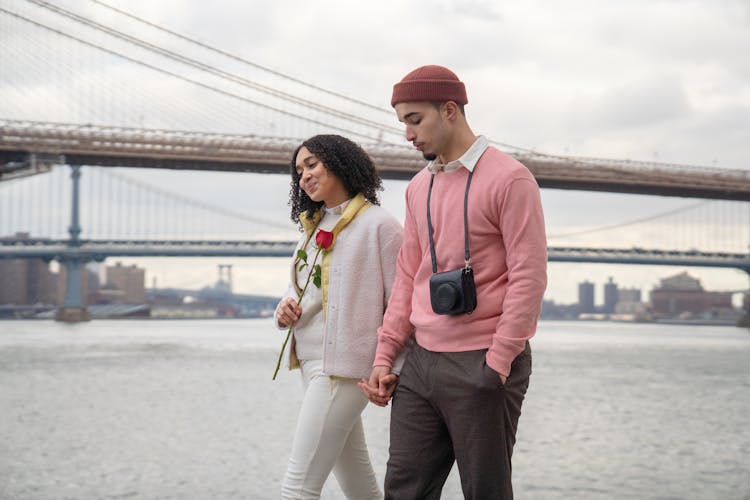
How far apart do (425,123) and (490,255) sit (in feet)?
0.90

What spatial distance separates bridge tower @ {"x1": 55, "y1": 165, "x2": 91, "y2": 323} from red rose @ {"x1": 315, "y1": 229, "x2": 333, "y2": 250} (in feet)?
124

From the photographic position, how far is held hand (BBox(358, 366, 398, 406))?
2092 millimetres

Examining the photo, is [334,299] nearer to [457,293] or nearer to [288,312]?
[288,312]

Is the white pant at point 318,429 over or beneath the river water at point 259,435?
over

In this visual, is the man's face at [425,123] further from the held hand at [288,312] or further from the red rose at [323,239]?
the held hand at [288,312]

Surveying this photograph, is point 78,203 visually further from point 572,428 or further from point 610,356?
point 572,428

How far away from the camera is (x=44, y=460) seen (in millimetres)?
5086

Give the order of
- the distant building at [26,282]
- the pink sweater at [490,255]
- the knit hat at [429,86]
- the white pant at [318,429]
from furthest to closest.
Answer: the distant building at [26,282] < the white pant at [318,429] < the knit hat at [429,86] < the pink sweater at [490,255]

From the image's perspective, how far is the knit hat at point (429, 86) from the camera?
2016mm

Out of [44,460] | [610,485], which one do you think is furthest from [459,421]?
[44,460]

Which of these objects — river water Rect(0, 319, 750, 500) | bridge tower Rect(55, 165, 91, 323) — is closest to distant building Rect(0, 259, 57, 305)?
bridge tower Rect(55, 165, 91, 323)

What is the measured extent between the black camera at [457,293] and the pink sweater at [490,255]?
2cm

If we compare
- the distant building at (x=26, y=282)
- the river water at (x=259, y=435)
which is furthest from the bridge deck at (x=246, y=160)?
the distant building at (x=26, y=282)

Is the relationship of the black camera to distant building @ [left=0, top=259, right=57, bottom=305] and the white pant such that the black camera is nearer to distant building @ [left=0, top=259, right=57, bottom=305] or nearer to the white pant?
the white pant
